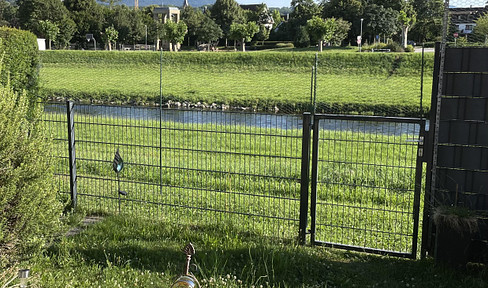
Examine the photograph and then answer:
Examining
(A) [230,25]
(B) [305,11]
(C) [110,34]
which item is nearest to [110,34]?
(C) [110,34]

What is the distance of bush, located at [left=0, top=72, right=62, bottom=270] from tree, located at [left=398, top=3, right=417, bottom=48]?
52640 mm

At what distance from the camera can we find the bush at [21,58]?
6770mm

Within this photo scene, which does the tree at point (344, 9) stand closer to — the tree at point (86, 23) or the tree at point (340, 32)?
the tree at point (340, 32)

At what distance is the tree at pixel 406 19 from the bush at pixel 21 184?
52640 mm

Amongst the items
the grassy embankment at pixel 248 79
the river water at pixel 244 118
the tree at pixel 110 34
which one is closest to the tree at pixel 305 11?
the tree at pixel 110 34

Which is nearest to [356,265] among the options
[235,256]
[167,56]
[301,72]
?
[235,256]

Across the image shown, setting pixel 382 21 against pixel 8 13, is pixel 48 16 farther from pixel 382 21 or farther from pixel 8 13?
pixel 382 21

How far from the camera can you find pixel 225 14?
79.5 meters

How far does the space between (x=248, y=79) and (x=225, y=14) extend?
4871cm

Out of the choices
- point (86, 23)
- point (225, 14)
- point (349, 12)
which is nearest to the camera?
point (349, 12)

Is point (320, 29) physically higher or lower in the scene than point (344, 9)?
lower

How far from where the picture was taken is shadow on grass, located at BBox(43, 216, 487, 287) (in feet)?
14.5

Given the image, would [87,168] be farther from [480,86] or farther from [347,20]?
[347,20]

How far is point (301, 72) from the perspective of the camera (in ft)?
116
